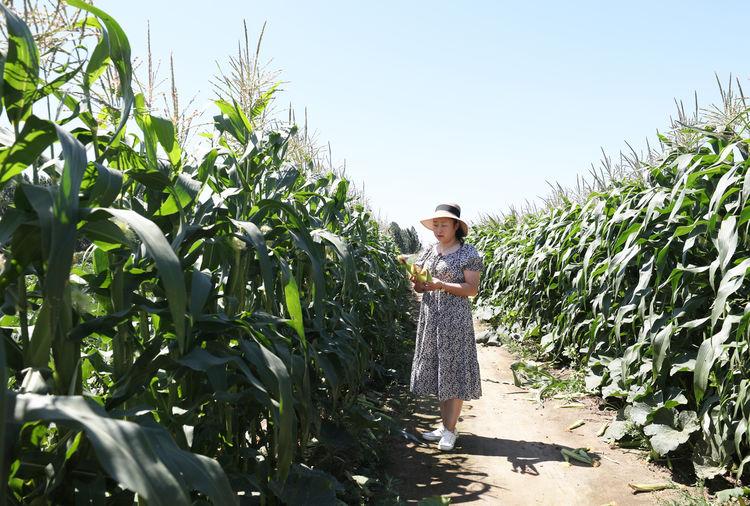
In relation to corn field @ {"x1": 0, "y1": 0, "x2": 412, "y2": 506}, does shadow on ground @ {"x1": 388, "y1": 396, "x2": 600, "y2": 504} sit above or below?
below

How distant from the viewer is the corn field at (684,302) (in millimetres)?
2812

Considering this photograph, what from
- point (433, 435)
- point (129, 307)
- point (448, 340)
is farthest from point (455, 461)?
point (129, 307)

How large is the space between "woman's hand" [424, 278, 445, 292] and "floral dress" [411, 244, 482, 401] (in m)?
0.11

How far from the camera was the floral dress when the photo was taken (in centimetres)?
406

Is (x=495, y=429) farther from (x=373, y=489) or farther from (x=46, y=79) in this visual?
(x=46, y=79)

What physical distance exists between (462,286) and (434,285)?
0.61 ft

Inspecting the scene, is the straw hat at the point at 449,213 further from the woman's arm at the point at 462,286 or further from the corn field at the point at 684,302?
the corn field at the point at 684,302

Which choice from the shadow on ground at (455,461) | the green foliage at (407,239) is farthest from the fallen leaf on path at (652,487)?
the green foliage at (407,239)

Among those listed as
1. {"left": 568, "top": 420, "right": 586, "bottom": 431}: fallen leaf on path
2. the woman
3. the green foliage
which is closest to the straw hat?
the woman

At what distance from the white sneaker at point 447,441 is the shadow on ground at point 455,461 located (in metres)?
0.04

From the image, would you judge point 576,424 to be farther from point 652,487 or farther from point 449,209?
point 449,209

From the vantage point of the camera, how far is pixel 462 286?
4023 mm

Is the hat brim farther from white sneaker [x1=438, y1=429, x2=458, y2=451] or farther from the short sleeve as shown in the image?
white sneaker [x1=438, y1=429, x2=458, y2=451]

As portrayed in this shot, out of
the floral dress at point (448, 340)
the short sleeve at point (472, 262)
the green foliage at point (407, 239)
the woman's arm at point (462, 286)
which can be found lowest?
the floral dress at point (448, 340)
